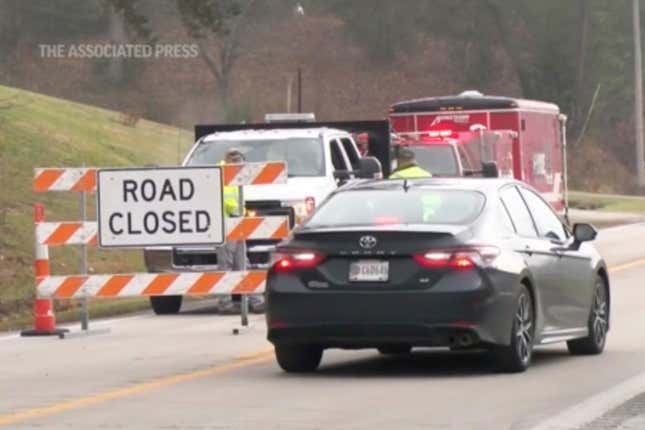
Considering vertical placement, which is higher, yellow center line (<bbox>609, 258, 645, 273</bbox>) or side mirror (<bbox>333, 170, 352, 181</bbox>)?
side mirror (<bbox>333, 170, 352, 181</bbox>)

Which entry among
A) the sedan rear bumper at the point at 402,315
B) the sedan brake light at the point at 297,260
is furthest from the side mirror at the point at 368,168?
the sedan rear bumper at the point at 402,315

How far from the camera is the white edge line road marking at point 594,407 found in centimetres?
1140

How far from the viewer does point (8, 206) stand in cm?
2989

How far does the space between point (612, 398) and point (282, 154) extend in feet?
39.0

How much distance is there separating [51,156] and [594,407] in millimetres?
23468

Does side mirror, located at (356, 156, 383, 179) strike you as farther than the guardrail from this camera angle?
Yes

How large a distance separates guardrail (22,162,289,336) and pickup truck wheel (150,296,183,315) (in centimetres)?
352

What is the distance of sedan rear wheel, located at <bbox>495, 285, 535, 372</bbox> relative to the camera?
1416 centimetres

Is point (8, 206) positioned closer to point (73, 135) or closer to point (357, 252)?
point (73, 135)

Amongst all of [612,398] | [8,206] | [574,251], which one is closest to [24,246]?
[8,206]

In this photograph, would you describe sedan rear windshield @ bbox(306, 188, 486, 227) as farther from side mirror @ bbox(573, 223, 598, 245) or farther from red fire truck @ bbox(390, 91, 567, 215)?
red fire truck @ bbox(390, 91, 567, 215)

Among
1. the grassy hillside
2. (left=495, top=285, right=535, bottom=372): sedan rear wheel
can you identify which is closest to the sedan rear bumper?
(left=495, top=285, right=535, bottom=372): sedan rear wheel

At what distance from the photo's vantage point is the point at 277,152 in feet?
79.5

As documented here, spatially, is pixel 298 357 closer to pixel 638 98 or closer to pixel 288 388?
pixel 288 388
